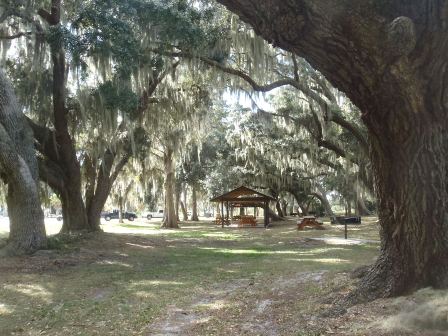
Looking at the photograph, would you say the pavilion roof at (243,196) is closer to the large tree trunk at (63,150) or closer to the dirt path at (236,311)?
the large tree trunk at (63,150)

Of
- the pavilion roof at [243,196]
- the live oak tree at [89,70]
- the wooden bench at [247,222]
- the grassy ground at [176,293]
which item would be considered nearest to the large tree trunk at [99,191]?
the live oak tree at [89,70]

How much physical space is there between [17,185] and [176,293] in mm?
6113

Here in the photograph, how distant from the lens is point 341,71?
5.14 m

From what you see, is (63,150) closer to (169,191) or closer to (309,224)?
(309,224)

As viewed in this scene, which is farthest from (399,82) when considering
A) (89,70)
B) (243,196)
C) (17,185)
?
(243,196)

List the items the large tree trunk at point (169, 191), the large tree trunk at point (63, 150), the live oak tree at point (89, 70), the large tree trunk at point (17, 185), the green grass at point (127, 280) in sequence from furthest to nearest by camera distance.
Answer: the large tree trunk at point (169, 191)
the large tree trunk at point (63, 150)
the live oak tree at point (89, 70)
the large tree trunk at point (17, 185)
the green grass at point (127, 280)

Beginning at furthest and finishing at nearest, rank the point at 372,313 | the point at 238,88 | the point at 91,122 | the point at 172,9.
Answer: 1. the point at 238,88
2. the point at 91,122
3. the point at 172,9
4. the point at 372,313

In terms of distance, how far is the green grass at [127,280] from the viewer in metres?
6.19

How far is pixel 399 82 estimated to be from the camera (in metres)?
4.95

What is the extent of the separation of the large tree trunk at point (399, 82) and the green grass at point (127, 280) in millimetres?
2095

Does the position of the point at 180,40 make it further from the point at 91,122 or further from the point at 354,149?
the point at 354,149

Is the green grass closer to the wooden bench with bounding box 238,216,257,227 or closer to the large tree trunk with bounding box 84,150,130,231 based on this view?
the large tree trunk with bounding box 84,150,130,231

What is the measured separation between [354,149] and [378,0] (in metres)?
17.9

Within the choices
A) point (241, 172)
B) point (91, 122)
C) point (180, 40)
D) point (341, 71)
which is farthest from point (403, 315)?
point (241, 172)
